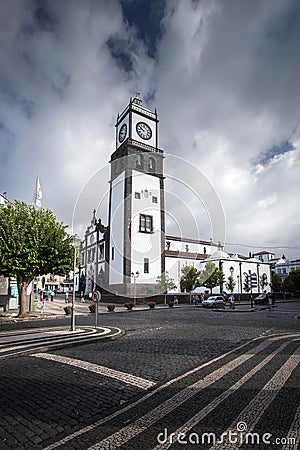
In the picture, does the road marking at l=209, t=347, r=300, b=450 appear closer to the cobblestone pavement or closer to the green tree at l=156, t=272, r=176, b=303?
the cobblestone pavement

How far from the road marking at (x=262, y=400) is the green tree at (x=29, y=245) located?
17.5 meters

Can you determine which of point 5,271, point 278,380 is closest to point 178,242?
point 5,271

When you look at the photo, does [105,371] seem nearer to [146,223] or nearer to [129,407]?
[129,407]

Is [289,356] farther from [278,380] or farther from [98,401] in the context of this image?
[98,401]

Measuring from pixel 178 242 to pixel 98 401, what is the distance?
225 feet

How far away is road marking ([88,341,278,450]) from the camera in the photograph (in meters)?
3.99

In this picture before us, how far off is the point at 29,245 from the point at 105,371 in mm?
15715

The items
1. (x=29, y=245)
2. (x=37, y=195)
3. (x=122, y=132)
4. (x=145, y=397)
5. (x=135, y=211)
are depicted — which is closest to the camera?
(x=145, y=397)

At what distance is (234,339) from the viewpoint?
40.4ft

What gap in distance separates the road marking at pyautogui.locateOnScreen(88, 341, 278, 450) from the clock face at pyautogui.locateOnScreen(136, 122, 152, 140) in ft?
155

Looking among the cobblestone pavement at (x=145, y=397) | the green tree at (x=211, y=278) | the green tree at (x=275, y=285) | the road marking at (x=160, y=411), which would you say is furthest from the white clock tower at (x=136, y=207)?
the green tree at (x=275, y=285)

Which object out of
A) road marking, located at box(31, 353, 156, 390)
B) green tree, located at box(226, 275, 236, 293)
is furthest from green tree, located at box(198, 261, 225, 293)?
road marking, located at box(31, 353, 156, 390)

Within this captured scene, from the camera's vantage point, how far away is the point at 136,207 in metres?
48.9

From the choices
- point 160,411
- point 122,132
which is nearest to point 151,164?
point 122,132
